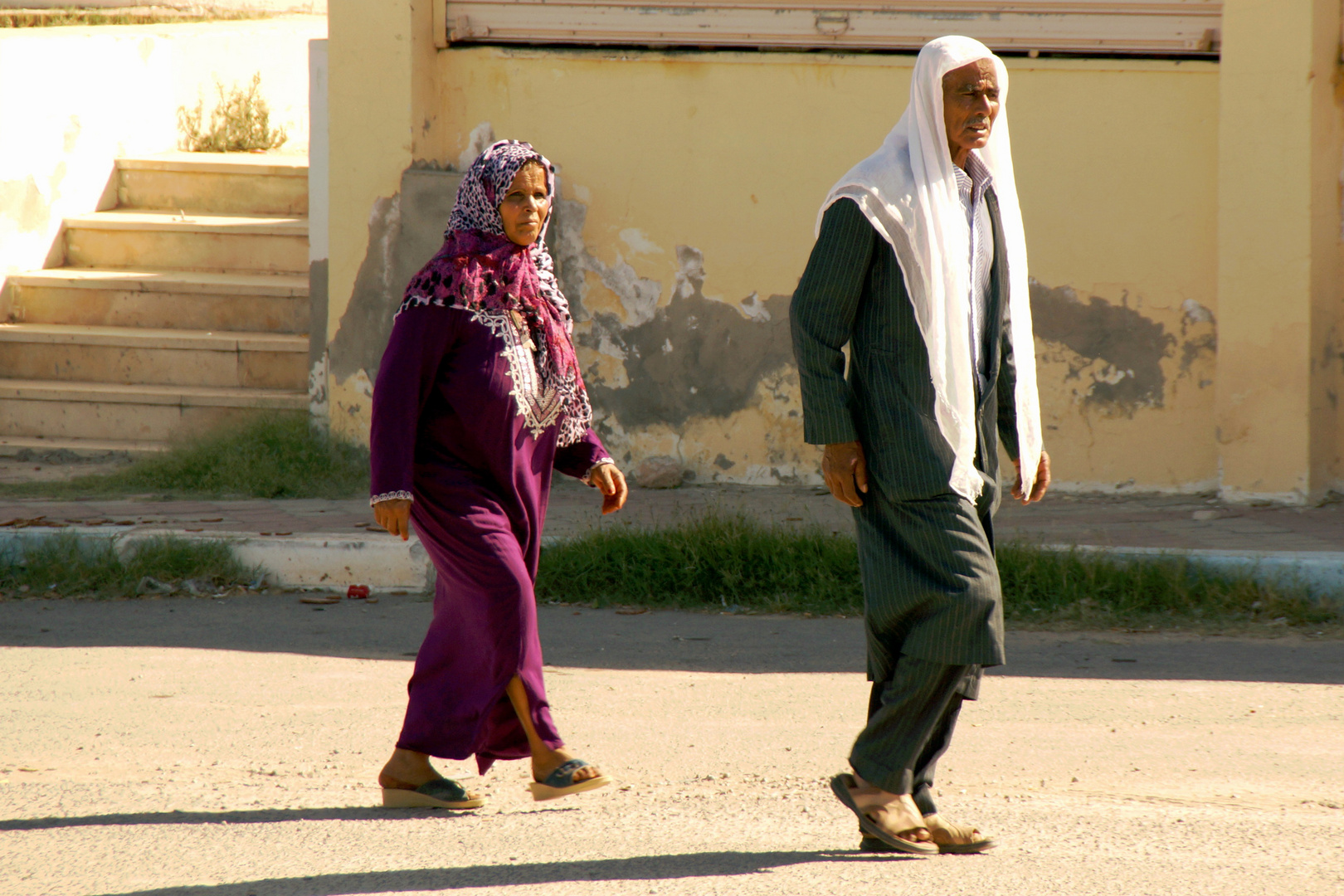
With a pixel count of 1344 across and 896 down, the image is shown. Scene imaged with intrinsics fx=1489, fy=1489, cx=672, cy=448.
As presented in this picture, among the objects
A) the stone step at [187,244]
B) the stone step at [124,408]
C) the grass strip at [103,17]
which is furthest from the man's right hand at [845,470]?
the grass strip at [103,17]

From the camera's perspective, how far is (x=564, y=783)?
3.71 m

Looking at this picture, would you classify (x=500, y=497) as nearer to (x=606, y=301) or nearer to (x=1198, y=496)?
(x=606, y=301)

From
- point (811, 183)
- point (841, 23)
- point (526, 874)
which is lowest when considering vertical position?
point (526, 874)

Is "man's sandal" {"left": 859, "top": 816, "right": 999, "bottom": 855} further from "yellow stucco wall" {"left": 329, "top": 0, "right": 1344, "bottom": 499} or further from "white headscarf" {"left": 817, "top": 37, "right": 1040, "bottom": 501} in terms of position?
"yellow stucco wall" {"left": 329, "top": 0, "right": 1344, "bottom": 499}

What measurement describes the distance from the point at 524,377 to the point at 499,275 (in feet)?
0.89

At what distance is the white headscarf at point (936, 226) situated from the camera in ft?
10.8

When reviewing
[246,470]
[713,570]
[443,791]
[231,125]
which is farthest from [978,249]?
[231,125]

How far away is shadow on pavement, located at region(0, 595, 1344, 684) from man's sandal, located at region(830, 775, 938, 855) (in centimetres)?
170

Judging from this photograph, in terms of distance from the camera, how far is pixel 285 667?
5180 millimetres

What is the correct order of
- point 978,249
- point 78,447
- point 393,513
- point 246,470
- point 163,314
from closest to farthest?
point 978,249 → point 393,513 → point 246,470 → point 78,447 → point 163,314

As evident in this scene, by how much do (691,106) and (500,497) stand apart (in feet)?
13.8

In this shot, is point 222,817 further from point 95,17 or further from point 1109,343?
point 95,17

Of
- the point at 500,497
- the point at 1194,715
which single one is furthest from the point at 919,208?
the point at 1194,715

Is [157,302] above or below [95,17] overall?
below
